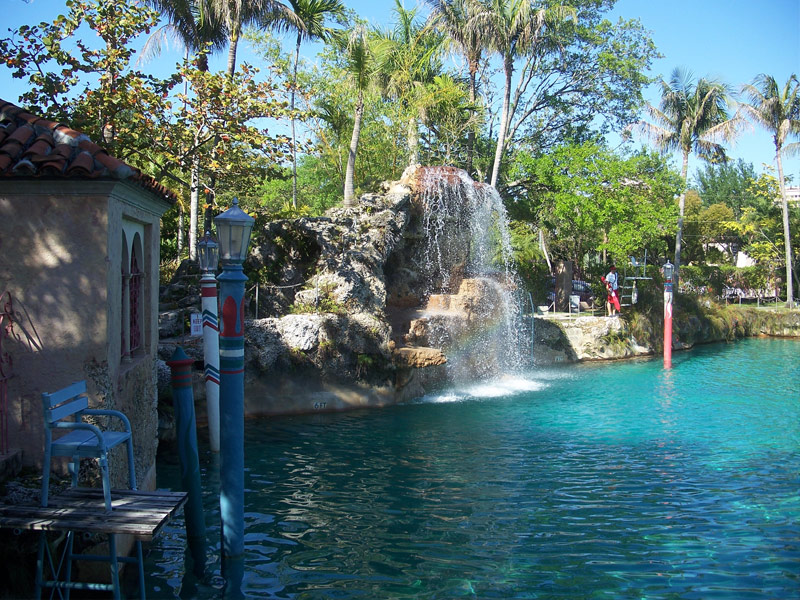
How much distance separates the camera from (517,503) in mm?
9711

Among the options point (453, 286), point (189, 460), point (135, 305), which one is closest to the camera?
point (189, 460)

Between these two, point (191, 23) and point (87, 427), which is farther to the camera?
point (191, 23)

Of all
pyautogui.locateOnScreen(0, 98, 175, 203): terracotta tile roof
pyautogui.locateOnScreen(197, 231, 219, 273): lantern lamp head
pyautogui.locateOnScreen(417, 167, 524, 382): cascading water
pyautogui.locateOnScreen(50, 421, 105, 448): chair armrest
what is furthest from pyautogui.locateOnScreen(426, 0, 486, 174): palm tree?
pyautogui.locateOnScreen(50, 421, 105, 448): chair armrest

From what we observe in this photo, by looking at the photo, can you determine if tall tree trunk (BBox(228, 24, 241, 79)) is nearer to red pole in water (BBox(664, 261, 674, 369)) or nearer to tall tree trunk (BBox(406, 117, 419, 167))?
tall tree trunk (BBox(406, 117, 419, 167))

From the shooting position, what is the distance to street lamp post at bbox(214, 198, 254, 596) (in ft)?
21.5

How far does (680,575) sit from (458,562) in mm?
2374

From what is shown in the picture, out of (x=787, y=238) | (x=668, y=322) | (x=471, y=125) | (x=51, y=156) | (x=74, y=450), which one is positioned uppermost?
(x=471, y=125)

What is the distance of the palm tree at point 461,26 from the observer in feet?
98.8

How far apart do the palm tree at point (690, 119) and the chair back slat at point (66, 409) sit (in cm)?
3572

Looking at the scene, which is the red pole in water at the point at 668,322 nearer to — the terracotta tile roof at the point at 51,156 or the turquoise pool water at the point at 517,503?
the turquoise pool water at the point at 517,503

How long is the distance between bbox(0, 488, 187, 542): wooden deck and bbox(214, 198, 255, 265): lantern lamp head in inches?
89.1

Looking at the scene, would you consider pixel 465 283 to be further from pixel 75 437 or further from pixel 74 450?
pixel 74 450

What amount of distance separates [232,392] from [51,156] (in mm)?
2707

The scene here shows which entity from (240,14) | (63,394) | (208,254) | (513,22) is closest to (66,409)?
(63,394)
